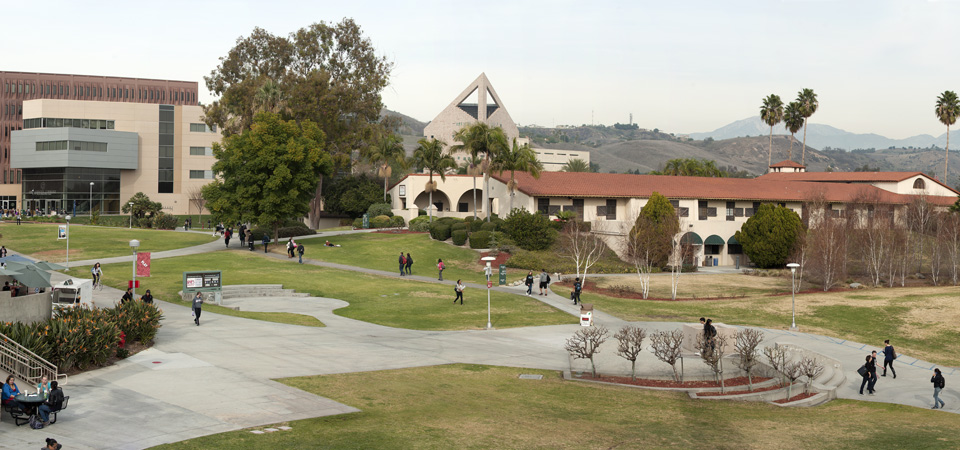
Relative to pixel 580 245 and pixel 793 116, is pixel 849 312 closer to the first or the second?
pixel 580 245

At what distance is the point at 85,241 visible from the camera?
194 feet

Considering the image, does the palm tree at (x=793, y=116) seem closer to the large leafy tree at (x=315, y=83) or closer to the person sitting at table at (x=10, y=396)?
the large leafy tree at (x=315, y=83)

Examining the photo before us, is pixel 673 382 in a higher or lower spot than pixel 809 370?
lower

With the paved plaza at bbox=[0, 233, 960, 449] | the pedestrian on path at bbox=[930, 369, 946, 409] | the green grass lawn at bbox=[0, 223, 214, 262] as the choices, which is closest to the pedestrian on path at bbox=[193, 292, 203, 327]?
the paved plaza at bbox=[0, 233, 960, 449]

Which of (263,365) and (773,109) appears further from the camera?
(773,109)

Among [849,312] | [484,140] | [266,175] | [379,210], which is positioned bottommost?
[849,312]

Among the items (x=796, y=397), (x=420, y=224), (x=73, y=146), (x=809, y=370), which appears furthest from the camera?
(x=73, y=146)

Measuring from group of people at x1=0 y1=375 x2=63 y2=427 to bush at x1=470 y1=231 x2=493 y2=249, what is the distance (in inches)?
Answer: 1789

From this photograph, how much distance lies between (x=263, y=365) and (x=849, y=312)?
3198cm

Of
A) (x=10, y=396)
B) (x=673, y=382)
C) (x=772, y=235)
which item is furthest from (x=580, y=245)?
(x=10, y=396)

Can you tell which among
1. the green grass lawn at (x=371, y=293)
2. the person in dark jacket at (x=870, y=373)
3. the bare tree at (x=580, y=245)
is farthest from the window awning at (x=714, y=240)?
the person in dark jacket at (x=870, y=373)

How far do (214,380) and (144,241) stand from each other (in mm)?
45348

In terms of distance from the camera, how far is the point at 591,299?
147 feet

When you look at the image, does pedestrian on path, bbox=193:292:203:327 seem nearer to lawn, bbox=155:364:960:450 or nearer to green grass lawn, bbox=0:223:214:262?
lawn, bbox=155:364:960:450
